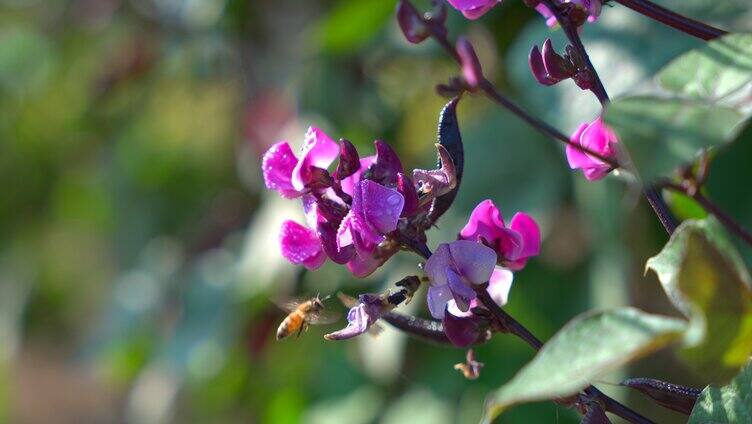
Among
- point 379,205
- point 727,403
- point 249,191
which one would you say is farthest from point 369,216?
point 249,191

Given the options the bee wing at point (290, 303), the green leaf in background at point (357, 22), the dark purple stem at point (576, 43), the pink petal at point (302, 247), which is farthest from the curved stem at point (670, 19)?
the green leaf in background at point (357, 22)

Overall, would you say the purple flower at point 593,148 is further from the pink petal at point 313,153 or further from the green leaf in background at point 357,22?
the green leaf in background at point 357,22

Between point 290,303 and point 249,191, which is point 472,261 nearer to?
point 290,303

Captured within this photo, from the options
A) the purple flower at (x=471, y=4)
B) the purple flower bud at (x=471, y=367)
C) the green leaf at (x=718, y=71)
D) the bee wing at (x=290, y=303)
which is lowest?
the bee wing at (x=290, y=303)

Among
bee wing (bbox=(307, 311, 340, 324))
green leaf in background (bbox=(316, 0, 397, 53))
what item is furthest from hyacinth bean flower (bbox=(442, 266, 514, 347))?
green leaf in background (bbox=(316, 0, 397, 53))

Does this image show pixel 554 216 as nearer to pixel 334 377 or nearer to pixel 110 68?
pixel 334 377

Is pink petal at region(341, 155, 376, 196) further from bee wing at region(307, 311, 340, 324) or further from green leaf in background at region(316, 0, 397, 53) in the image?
green leaf in background at region(316, 0, 397, 53)
